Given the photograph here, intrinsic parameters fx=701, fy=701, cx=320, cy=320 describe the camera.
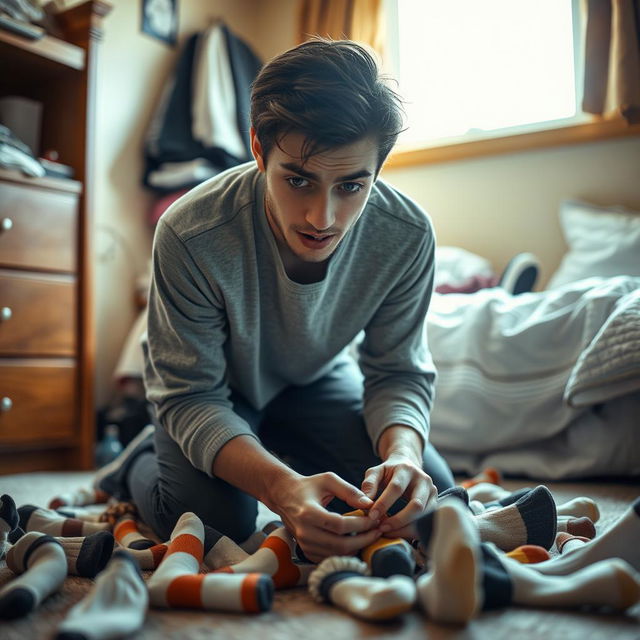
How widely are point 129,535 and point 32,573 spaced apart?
28cm

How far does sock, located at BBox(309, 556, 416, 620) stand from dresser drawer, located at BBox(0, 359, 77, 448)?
1240mm

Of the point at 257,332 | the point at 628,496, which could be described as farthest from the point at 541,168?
the point at 257,332

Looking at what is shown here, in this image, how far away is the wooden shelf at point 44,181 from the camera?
5.71 feet

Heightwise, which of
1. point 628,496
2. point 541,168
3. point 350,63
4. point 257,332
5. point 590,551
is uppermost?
point 541,168

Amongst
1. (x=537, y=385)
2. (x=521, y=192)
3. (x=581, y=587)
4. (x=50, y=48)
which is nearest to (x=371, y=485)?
(x=581, y=587)

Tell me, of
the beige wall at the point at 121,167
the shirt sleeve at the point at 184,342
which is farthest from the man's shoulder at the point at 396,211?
the beige wall at the point at 121,167

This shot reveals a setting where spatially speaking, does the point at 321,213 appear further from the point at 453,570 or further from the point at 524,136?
the point at 524,136

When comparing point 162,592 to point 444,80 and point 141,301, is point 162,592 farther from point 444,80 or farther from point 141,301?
point 444,80

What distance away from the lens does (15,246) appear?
5.78ft

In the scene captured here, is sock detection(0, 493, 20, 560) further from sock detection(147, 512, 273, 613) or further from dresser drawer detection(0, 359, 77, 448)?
dresser drawer detection(0, 359, 77, 448)

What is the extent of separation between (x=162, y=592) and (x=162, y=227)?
20.9 inches

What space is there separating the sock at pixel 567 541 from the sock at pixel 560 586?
0.13m

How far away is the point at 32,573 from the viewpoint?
723 mm

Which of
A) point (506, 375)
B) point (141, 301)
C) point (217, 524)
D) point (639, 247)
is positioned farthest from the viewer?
point (141, 301)
